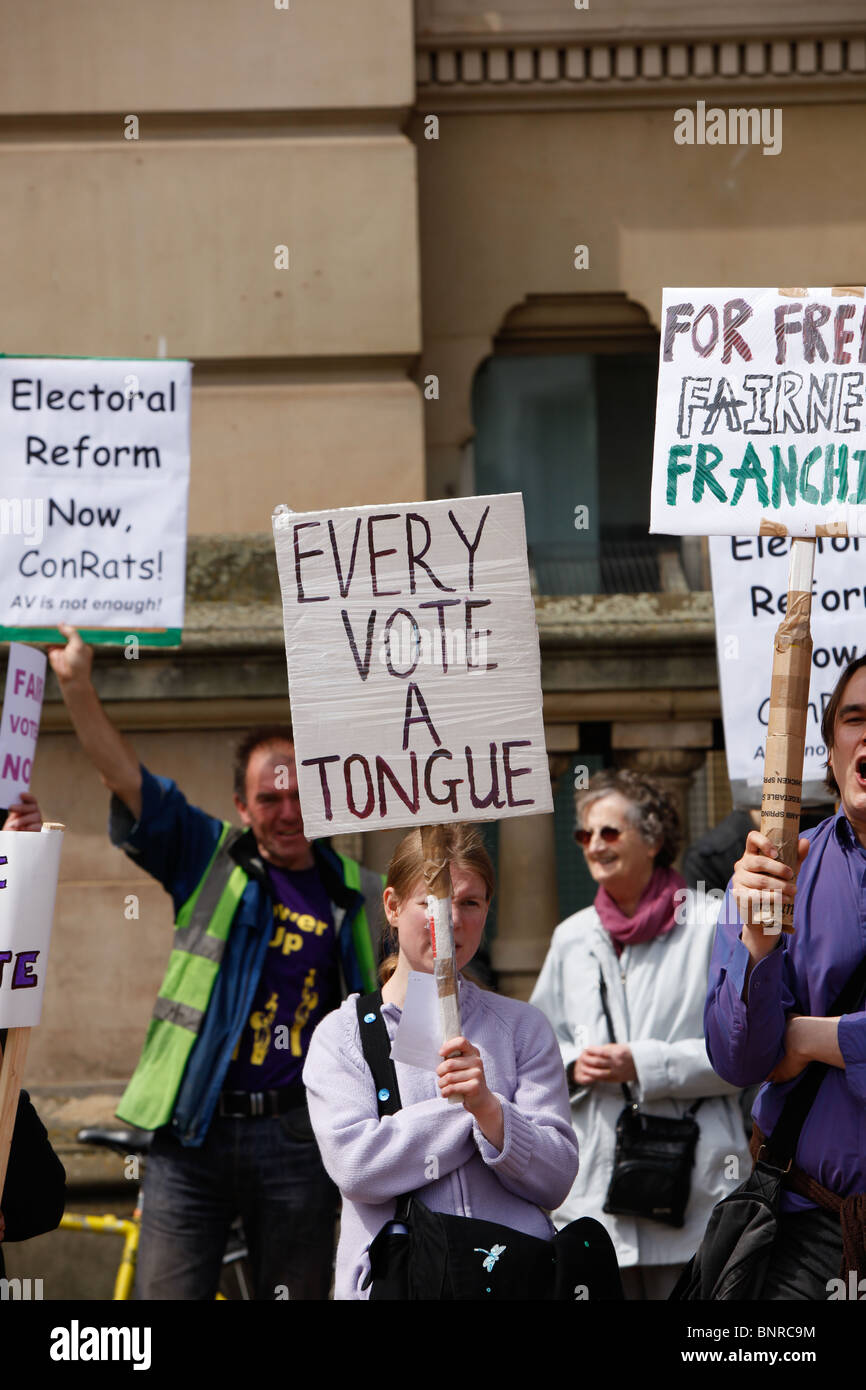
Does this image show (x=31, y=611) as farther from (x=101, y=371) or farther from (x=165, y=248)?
(x=165, y=248)

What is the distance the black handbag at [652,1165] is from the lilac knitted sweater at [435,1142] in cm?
114

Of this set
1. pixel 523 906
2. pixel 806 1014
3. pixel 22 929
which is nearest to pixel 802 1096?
pixel 806 1014

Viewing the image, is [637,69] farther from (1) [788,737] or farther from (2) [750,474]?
(1) [788,737]

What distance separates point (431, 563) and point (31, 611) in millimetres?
1849

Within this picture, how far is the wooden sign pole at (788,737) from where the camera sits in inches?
129

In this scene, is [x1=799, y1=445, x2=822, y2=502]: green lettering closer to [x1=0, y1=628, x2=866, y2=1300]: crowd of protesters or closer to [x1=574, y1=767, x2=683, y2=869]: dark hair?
[x1=0, y1=628, x2=866, y2=1300]: crowd of protesters

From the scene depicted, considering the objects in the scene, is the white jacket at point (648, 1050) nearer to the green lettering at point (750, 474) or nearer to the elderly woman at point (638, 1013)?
the elderly woman at point (638, 1013)

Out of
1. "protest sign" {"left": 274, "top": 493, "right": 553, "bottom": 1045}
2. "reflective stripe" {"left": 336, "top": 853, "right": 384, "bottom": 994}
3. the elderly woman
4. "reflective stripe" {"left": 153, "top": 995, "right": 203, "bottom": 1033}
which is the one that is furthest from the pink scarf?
"protest sign" {"left": 274, "top": 493, "right": 553, "bottom": 1045}

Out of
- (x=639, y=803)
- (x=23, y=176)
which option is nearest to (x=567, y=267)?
(x=23, y=176)

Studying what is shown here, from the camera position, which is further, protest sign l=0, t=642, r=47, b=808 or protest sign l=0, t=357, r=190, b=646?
protest sign l=0, t=357, r=190, b=646

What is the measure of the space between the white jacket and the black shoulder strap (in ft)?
4.08

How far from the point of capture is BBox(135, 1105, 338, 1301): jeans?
4586 mm

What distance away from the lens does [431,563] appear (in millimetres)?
3453

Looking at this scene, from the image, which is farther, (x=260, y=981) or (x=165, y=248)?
(x=165, y=248)
